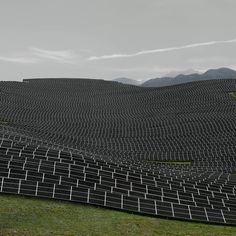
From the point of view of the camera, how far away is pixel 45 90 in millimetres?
104062

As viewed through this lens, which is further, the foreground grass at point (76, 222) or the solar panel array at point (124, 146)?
the solar panel array at point (124, 146)

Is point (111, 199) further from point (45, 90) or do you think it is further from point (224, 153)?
point (45, 90)

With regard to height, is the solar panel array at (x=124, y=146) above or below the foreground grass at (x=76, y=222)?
below

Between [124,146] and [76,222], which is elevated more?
[76,222]

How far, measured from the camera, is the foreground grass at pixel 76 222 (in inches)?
703

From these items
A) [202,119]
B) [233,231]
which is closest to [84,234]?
[233,231]

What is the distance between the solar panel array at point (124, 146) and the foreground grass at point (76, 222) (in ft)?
3.36

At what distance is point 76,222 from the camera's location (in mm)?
19078

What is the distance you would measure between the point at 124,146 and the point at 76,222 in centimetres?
3287

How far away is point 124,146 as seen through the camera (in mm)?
51781

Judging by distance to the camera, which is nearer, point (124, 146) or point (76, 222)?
point (76, 222)

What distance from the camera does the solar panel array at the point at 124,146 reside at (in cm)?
2369

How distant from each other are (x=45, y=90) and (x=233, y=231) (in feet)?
290

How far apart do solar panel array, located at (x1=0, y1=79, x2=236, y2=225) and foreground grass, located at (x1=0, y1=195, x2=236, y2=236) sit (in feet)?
3.36
